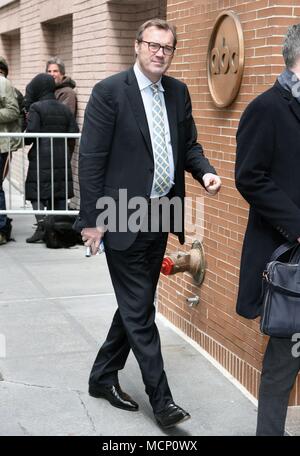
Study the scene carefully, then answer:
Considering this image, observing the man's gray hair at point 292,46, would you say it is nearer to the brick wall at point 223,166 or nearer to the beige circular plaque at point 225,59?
the brick wall at point 223,166

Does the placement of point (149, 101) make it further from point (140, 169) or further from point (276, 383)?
point (276, 383)

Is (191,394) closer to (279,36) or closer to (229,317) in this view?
(229,317)

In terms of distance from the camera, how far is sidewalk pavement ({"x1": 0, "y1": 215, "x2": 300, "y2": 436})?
4066mm

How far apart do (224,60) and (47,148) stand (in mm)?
4398

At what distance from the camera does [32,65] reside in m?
12.9

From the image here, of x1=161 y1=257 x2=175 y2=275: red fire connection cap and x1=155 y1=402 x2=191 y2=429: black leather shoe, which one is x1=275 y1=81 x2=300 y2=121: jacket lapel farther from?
x1=161 y1=257 x2=175 y2=275: red fire connection cap

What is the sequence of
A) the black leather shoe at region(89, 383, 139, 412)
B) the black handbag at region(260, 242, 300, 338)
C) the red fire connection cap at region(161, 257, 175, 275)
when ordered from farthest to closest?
the red fire connection cap at region(161, 257, 175, 275)
the black leather shoe at region(89, 383, 139, 412)
the black handbag at region(260, 242, 300, 338)

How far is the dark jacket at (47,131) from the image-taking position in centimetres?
870

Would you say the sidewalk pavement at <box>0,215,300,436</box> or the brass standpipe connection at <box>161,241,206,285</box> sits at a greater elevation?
the brass standpipe connection at <box>161,241,206,285</box>

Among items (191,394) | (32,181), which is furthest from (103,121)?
(32,181)

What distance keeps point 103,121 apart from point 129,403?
1.48 metres

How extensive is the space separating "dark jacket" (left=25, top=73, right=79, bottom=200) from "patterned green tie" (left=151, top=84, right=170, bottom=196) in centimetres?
473

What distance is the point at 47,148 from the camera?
870 cm

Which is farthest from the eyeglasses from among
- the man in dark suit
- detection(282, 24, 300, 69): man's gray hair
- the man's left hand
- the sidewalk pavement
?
the sidewalk pavement
